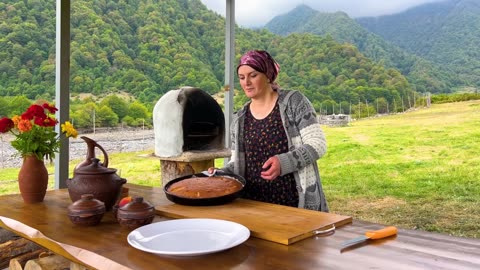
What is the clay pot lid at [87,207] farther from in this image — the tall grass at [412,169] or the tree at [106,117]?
the tree at [106,117]

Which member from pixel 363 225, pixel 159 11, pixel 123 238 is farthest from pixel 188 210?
pixel 159 11

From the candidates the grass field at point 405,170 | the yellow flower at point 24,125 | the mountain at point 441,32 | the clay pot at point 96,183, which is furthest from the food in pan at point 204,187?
the mountain at point 441,32

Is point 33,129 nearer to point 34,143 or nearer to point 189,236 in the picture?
point 34,143

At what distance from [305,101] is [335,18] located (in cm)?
771

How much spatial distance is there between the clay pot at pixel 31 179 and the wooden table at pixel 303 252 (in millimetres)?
435

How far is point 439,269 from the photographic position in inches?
52.3

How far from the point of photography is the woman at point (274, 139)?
99.0 inches

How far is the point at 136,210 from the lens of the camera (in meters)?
1.73

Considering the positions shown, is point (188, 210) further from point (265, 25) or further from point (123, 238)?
point (265, 25)

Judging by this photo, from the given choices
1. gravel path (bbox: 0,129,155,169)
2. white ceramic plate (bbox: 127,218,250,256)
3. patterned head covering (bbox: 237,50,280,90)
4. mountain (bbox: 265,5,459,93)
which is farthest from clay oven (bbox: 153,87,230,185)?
mountain (bbox: 265,5,459,93)

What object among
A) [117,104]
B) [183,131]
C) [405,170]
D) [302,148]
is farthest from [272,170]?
[405,170]

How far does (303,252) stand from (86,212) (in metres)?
0.78

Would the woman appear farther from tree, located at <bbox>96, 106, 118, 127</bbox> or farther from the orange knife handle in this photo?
tree, located at <bbox>96, 106, 118, 127</bbox>

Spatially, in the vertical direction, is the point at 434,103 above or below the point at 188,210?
above
